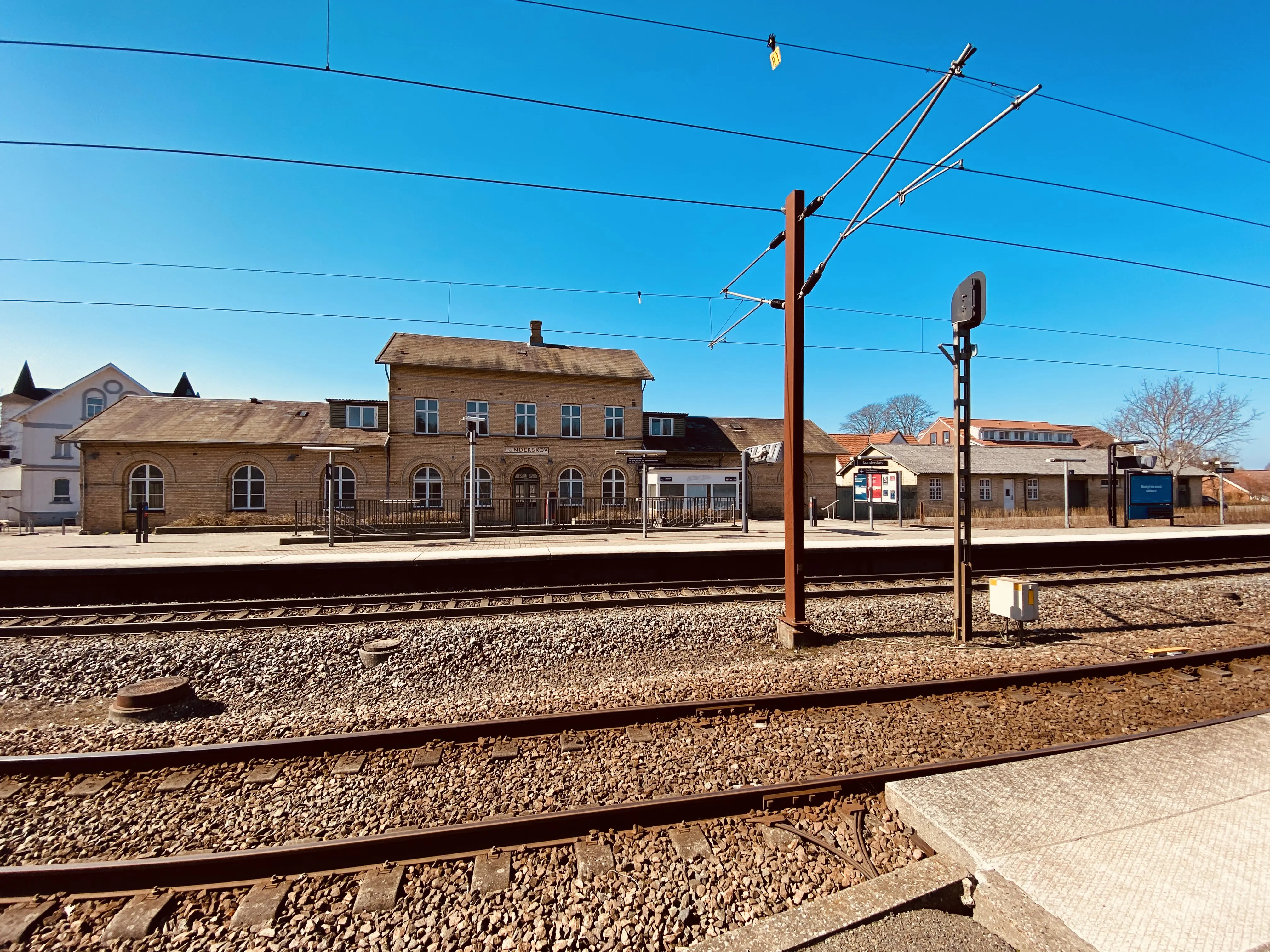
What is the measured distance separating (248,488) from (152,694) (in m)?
24.1

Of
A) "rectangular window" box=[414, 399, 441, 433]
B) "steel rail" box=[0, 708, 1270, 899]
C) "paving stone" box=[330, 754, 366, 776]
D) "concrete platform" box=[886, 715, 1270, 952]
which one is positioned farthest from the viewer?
"rectangular window" box=[414, 399, 441, 433]

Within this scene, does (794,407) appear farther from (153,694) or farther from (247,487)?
(247,487)

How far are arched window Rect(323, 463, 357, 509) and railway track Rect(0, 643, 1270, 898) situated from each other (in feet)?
78.8

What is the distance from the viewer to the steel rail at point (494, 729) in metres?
4.50

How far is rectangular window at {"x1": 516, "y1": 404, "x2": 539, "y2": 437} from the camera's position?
29.2 meters

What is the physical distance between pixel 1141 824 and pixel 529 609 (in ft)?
24.9

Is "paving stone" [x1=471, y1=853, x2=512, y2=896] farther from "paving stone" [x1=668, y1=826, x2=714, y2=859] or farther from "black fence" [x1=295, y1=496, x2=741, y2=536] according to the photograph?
"black fence" [x1=295, y1=496, x2=741, y2=536]

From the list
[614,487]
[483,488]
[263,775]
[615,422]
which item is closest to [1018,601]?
[263,775]

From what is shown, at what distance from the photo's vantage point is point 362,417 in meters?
28.8

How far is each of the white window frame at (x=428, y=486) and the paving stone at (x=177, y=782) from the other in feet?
78.0

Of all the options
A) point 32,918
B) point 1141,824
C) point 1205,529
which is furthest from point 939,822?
point 1205,529

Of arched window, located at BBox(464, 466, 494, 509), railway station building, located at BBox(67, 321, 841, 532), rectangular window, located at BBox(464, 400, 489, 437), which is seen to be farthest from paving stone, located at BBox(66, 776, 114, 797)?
rectangular window, located at BBox(464, 400, 489, 437)

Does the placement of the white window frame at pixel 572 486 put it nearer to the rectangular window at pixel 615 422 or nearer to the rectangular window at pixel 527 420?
the rectangular window at pixel 527 420

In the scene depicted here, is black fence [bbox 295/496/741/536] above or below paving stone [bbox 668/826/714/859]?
above
